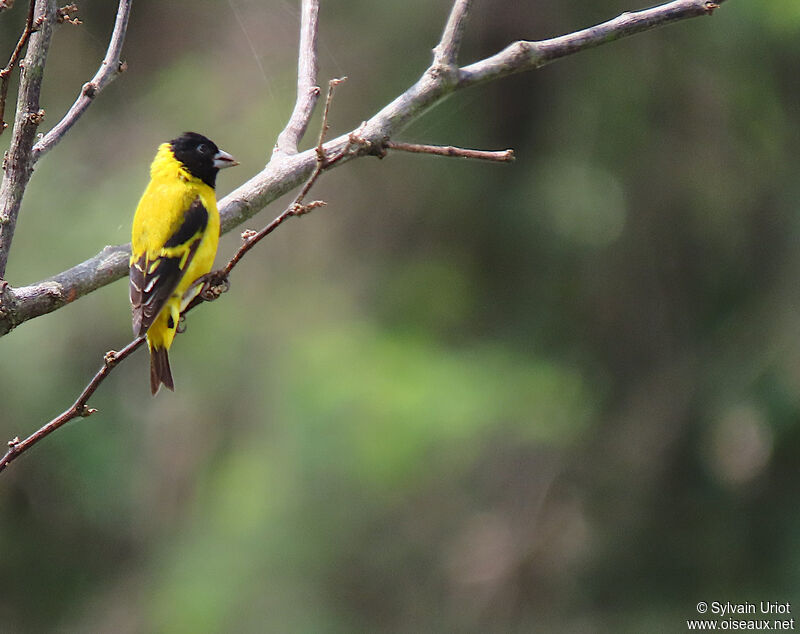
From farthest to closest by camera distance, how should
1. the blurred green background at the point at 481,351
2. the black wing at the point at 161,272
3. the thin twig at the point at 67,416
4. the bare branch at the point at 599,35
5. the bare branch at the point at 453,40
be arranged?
the blurred green background at the point at 481,351 → the black wing at the point at 161,272 → the bare branch at the point at 453,40 → the bare branch at the point at 599,35 → the thin twig at the point at 67,416

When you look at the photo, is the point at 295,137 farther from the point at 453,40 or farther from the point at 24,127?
the point at 24,127

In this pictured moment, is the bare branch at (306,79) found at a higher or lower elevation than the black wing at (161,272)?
higher

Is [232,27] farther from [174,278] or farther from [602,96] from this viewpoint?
[174,278]

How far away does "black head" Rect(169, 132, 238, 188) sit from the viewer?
4277mm

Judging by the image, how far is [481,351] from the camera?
6.44m

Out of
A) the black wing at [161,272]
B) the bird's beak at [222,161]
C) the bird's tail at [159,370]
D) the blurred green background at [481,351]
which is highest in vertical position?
the bird's beak at [222,161]

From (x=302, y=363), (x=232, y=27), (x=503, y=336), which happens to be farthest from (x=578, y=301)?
(x=232, y=27)

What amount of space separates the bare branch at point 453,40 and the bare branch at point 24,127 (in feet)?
3.26

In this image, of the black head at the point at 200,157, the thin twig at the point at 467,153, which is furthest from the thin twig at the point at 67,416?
the black head at the point at 200,157

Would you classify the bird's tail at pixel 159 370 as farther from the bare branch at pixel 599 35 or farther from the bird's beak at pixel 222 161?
the bare branch at pixel 599 35

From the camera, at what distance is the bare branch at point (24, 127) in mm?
2258

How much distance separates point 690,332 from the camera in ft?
21.1

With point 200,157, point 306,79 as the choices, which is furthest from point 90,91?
point 200,157

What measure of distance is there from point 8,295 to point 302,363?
381 centimetres
